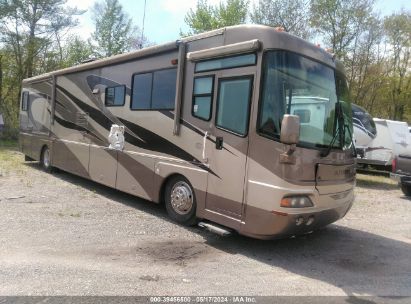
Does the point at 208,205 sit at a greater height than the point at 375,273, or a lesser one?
greater

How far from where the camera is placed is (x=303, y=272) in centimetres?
558

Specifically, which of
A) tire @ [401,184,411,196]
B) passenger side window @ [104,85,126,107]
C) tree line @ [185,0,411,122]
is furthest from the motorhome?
tree line @ [185,0,411,122]

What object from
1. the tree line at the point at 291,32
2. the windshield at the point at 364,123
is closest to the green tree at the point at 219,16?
the tree line at the point at 291,32

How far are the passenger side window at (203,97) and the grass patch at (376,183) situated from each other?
355 inches

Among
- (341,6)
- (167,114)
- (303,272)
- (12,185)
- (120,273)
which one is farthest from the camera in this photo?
(341,6)

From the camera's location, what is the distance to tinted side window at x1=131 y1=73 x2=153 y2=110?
821cm

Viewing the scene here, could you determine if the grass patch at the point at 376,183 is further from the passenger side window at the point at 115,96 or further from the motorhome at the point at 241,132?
the passenger side window at the point at 115,96

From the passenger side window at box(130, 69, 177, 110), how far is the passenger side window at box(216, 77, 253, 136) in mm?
1272

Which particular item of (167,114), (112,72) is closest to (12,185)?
(112,72)

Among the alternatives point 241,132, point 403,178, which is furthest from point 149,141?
point 403,178

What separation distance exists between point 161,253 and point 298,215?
1.94 meters

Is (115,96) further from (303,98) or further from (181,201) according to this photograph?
(303,98)

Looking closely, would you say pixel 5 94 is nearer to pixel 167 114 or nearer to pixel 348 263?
pixel 167 114

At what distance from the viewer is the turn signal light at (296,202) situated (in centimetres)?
561
